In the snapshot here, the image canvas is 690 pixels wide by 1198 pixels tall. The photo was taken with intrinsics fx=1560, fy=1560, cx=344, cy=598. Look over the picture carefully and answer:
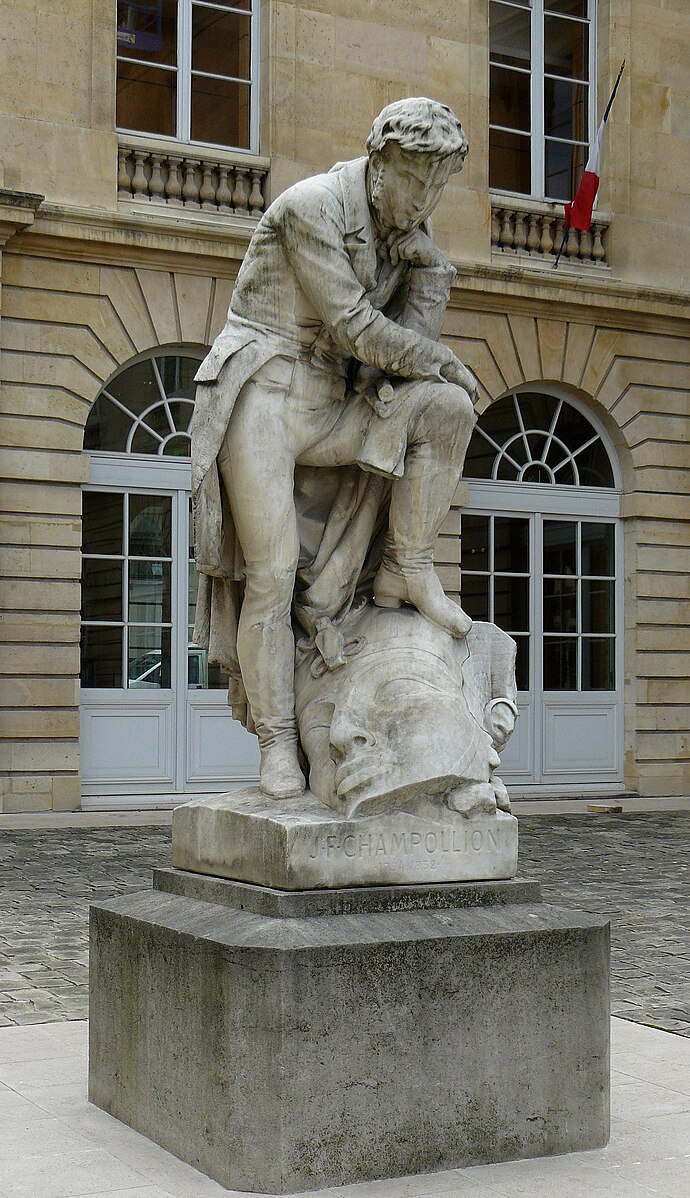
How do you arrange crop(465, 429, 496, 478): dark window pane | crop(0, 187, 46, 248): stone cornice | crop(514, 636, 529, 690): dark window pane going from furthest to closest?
crop(514, 636, 529, 690): dark window pane → crop(465, 429, 496, 478): dark window pane → crop(0, 187, 46, 248): stone cornice

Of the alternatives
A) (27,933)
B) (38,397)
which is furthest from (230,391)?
(38,397)

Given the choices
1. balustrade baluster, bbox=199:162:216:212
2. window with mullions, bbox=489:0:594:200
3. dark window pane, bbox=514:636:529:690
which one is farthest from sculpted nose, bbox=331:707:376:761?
window with mullions, bbox=489:0:594:200

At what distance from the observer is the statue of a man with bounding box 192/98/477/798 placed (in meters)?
4.08

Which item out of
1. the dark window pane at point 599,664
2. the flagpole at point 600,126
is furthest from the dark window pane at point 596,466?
the flagpole at point 600,126

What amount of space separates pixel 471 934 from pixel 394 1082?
390mm

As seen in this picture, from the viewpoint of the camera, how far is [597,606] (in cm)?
1572

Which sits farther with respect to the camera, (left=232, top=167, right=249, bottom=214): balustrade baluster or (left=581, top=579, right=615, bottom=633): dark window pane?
Answer: (left=581, top=579, right=615, bottom=633): dark window pane

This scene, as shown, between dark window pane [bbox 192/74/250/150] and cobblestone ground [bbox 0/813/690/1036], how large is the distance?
20.6 ft

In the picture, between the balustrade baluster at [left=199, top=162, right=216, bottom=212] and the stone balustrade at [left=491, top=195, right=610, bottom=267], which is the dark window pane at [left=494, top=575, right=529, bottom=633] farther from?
the balustrade baluster at [left=199, top=162, right=216, bottom=212]

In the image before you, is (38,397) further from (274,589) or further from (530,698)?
(274,589)

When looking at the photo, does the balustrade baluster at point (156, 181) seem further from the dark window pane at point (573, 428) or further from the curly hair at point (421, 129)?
the curly hair at point (421, 129)

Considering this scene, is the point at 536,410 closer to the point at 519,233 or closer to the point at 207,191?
the point at 519,233

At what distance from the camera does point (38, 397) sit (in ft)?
42.2

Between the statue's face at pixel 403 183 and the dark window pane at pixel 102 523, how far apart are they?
30.7 ft
